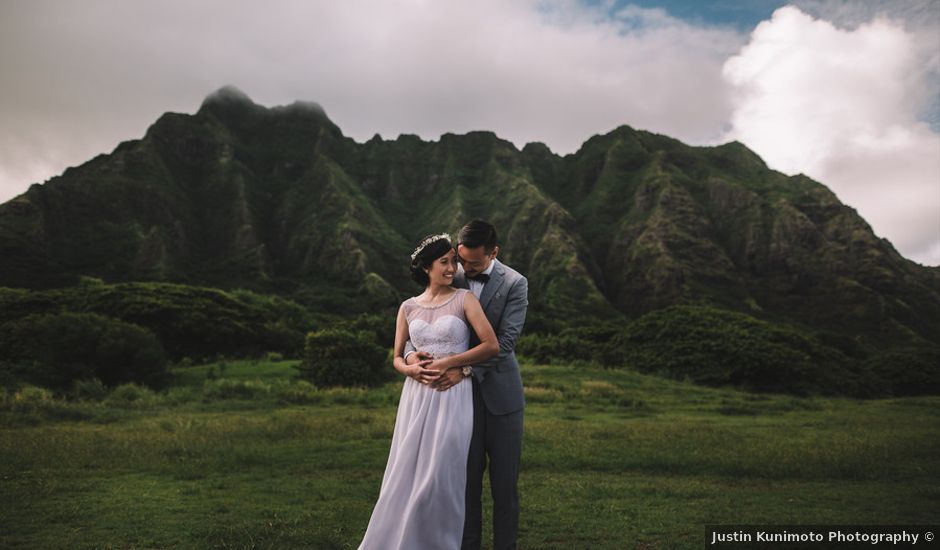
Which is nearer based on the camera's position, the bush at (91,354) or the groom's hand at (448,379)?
the groom's hand at (448,379)

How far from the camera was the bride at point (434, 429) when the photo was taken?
14.9 feet

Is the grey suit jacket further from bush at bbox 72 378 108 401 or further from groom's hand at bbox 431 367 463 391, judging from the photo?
bush at bbox 72 378 108 401

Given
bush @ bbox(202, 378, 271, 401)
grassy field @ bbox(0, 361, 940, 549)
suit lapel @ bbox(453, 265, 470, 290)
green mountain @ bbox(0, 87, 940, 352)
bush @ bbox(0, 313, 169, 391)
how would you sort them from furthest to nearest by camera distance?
green mountain @ bbox(0, 87, 940, 352)
bush @ bbox(0, 313, 169, 391)
bush @ bbox(202, 378, 271, 401)
grassy field @ bbox(0, 361, 940, 549)
suit lapel @ bbox(453, 265, 470, 290)

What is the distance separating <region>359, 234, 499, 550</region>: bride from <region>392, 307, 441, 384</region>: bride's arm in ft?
0.04

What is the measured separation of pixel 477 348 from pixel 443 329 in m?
0.39

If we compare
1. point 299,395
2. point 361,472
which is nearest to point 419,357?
point 361,472

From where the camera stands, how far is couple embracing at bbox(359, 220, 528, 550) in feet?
15.0

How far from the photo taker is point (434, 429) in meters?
4.68

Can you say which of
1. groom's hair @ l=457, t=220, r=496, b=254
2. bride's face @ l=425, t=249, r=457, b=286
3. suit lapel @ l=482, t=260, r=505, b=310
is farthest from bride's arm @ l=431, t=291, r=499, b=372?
groom's hair @ l=457, t=220, r=496, b=254

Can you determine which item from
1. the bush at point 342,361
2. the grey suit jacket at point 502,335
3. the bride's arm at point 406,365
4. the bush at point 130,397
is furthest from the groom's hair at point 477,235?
the bush at point 342,361

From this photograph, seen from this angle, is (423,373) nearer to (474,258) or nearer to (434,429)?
(434,429)

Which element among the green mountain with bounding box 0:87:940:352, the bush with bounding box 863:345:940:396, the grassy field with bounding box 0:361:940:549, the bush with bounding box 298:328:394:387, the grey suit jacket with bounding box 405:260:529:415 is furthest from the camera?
the green mountain with bounding box 0:87:940:352

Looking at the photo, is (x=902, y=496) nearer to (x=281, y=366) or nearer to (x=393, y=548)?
(x=393, y=548)

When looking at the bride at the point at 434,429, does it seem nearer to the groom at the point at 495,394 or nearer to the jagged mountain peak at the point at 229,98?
the groom at the point at 495,394
